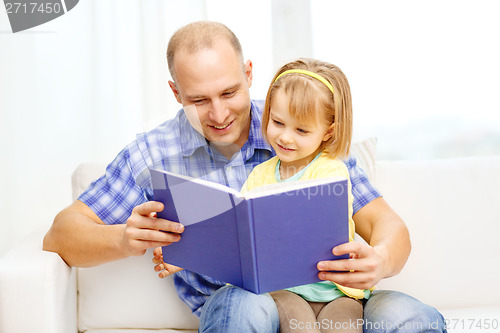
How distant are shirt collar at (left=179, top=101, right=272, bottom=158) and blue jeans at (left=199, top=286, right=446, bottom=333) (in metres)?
0.44

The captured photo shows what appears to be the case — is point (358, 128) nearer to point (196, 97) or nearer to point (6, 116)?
point (196, 97)

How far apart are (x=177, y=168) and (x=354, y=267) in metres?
0.63

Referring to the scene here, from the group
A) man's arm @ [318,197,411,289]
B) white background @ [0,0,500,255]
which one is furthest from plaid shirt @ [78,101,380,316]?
white background @ [0,0,500,255]

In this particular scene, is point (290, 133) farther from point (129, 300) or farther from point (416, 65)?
point (416, 65)

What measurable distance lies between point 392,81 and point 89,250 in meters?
1.81

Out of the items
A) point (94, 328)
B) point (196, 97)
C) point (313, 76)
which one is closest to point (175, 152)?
point (196, 97)

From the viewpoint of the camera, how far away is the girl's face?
1.35 m

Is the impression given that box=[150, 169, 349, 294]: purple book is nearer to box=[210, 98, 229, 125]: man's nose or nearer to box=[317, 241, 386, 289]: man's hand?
box=[317, 241, 386, 289]: man's hand

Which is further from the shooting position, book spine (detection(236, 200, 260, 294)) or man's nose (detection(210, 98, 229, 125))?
man's nose (detection(210, 98, 229, 125))

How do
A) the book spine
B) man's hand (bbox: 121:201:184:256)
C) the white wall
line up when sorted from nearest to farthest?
the book spine < man's hand (bbox: 121:201:184:256) < the white wall

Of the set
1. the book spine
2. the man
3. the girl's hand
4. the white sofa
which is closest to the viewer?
the book spine

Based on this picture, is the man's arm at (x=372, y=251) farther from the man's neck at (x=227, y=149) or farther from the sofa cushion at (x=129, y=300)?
the sofa cushion at (x=129, y=300)

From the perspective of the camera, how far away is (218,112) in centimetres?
150
